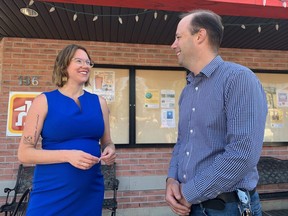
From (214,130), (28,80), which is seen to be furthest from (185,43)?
(28,80)

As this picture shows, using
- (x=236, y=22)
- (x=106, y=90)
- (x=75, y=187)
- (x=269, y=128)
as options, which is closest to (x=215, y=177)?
(x=75, y=187)

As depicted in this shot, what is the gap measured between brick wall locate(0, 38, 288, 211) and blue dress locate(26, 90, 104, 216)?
2.46 m

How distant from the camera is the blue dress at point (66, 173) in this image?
5.07 feet

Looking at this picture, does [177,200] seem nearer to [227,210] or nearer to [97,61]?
[227,210]

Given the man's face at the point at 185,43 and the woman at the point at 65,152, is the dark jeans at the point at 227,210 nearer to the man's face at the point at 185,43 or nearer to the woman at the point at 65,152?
the woman at the point at 65,152

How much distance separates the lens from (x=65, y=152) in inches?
59.2

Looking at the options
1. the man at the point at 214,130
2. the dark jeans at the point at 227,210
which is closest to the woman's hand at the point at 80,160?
the man at the point at 214,130

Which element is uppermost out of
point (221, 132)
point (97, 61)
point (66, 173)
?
point (97, 61)

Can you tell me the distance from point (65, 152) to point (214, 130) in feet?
2.80

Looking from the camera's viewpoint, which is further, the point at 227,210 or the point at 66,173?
the point at 66,173

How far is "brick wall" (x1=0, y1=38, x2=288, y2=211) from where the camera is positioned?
3.89 meters

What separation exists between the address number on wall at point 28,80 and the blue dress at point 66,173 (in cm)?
253

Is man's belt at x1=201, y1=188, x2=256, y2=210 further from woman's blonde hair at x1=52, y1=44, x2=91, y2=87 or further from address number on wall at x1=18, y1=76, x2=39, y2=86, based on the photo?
address number on wall at x1=18, y1=76, x2=39, y2=86

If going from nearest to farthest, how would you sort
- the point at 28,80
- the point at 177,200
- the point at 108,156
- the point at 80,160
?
the point at 177,200 → the point at 80,160 → the point at 108,156 → the point at 28,80
